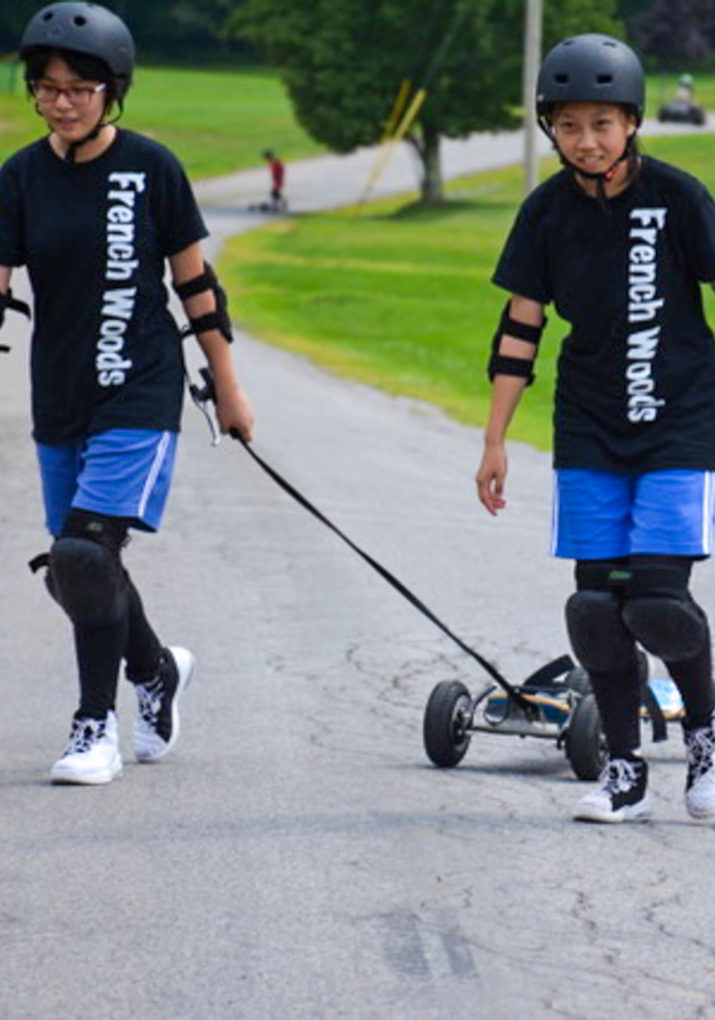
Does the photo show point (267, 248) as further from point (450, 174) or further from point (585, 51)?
point (585, 51)

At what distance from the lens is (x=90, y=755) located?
7.59 m

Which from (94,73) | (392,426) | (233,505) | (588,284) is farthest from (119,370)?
(392,426)

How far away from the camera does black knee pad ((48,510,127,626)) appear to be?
7457 mm

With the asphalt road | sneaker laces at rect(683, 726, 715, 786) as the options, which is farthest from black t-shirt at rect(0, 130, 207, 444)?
sneaker laces at rect(683, 726, 715, 786)

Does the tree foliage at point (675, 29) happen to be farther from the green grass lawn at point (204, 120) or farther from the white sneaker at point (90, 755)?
the white sneaker at point (90, 755)

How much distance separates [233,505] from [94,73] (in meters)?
7.22

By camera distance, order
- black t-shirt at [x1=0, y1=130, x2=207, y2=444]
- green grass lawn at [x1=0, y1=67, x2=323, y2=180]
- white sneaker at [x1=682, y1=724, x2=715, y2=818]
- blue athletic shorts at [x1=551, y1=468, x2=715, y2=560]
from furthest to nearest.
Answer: green grass lawn at [x1=0, y1=67, x2=323, y2=180]
black t-shirt at [x1=0, y1=130, x2=207, y2=444]
white sneaker at [x1=682, y1=724, x2=715, y2=818]
blue athletic shorts at [x1=551, y1=468, x2=715, y2=560]

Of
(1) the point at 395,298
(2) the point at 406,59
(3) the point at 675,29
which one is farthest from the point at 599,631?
(3) the point at 675,29

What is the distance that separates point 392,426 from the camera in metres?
19.5

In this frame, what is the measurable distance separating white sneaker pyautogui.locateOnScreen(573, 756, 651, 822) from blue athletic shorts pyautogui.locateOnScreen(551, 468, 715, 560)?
0.54m

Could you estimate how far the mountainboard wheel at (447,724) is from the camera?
25.2 ft

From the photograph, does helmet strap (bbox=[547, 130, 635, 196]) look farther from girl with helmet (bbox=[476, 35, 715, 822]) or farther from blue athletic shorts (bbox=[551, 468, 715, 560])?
blue athletic shorts (bbox=[551, 468, 715, 560])

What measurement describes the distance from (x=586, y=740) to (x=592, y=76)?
5.92 feet

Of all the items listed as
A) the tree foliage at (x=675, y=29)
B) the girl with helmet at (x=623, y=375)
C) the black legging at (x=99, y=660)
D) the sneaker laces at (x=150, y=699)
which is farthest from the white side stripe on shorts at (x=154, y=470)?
the tree foliage at (x=675, y=29)
